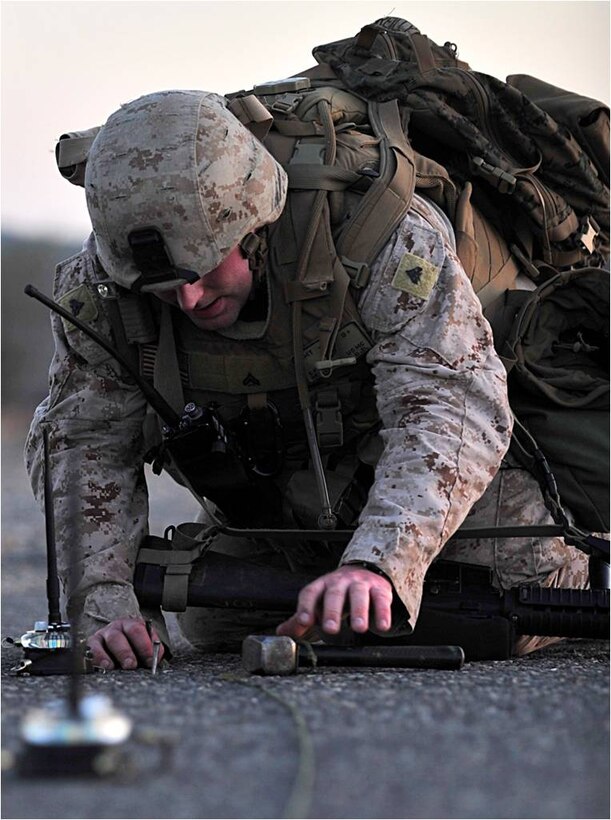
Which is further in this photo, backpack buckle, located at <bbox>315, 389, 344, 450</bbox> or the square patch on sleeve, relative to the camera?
backpack buckle, located at <bbox>315, 389, 344, 450</bbox>

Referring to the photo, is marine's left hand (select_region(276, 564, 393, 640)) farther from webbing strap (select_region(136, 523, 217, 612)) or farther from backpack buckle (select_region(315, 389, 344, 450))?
backpack buckle (select_region(315, 389, 344, 450))

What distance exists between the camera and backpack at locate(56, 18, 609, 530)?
15.2 ft

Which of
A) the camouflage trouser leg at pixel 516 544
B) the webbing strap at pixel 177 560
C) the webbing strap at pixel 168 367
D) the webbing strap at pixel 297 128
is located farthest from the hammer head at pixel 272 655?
the webbing strap at pixel 297 128

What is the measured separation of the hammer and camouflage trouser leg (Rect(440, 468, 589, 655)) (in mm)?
1275

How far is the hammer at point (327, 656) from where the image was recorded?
3.72 metres

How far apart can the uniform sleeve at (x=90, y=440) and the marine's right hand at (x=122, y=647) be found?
40 centimetres

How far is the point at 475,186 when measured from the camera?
5.48 metres

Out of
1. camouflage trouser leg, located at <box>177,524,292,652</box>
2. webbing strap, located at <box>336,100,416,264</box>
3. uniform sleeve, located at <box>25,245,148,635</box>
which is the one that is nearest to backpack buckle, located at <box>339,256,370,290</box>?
webbing strap, located at <box>336,100,416,264</box>

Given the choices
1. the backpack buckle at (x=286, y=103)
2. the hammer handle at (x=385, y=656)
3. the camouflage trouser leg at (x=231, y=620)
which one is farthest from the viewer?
the camouflage trouser leg at (x=231, y=620)

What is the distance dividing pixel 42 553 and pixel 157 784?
7.28 metres

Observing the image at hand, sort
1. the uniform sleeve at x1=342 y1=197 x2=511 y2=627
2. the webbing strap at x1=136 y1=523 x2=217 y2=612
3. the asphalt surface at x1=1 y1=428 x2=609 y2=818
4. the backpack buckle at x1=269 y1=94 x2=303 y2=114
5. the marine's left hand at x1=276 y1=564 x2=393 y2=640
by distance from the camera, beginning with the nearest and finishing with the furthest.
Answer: the asphalt surface at x1=1 y1=428 x2=609 y2=818, the marine's left hand at x1=276 y1=564 x2=393 y2=640, the uniform sleeve at x1=342 y1=197 x2=511 y2=627, the webbing strap at x1=136 y1=523 x2=217 y2=612, the backpack buckle at x1=269 y1=94 x2=303 y2=114

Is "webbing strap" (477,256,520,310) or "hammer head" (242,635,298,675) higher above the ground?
"webbing strap" (477,256,520,310)

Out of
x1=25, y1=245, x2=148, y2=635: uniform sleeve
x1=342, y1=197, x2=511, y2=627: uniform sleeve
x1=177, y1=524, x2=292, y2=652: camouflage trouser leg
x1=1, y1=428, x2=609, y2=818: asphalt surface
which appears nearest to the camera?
x1=1, y1=428, x2=609, y2=818: asphalt surface

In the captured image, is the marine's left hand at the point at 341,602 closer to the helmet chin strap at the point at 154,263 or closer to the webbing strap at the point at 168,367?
the helmet chin strap at the point at 154,263
